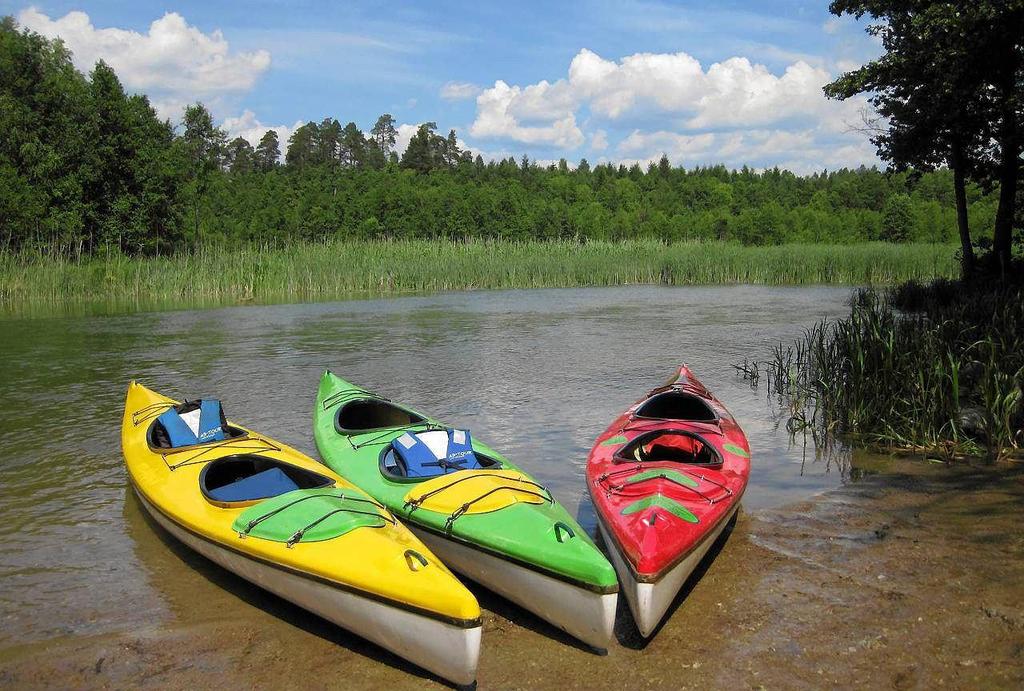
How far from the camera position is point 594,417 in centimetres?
817

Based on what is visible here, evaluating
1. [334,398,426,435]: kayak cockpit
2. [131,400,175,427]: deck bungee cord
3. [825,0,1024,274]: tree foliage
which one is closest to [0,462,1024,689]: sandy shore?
[334,398,426,435]: kayak cockpit

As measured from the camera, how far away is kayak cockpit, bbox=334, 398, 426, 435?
6418 millimetres

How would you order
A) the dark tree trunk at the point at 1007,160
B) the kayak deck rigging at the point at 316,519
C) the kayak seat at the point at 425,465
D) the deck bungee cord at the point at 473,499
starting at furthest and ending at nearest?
the dark tree trunk at the point at 1007,160
the kayak seat at the point at 425,465
the deck bungee cord at the point at 473,499
the kayak deck rigging at the point at 316,519

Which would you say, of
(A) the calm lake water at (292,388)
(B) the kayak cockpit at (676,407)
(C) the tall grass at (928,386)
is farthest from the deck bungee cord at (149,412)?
(C) the tall grass at (928,386)

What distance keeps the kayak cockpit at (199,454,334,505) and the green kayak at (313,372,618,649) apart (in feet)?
1.18

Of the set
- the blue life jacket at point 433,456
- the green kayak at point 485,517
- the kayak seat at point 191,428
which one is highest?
the kayak seat at point 191,428

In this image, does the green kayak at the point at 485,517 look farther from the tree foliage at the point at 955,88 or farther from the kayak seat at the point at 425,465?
the tree foliage at the point at 955,88

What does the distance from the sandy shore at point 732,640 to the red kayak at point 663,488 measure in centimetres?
25

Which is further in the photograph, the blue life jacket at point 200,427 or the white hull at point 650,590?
the blue life jacket at point 200,427

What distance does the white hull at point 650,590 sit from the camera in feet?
11.9

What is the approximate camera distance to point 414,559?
3580 millimetres

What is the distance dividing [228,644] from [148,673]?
1.20 ft

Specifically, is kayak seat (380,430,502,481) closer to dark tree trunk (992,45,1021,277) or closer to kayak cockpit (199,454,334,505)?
kayak cockpit (199,454,334,505)

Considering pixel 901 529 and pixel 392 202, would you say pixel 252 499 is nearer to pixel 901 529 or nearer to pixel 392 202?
pixel 901 529
